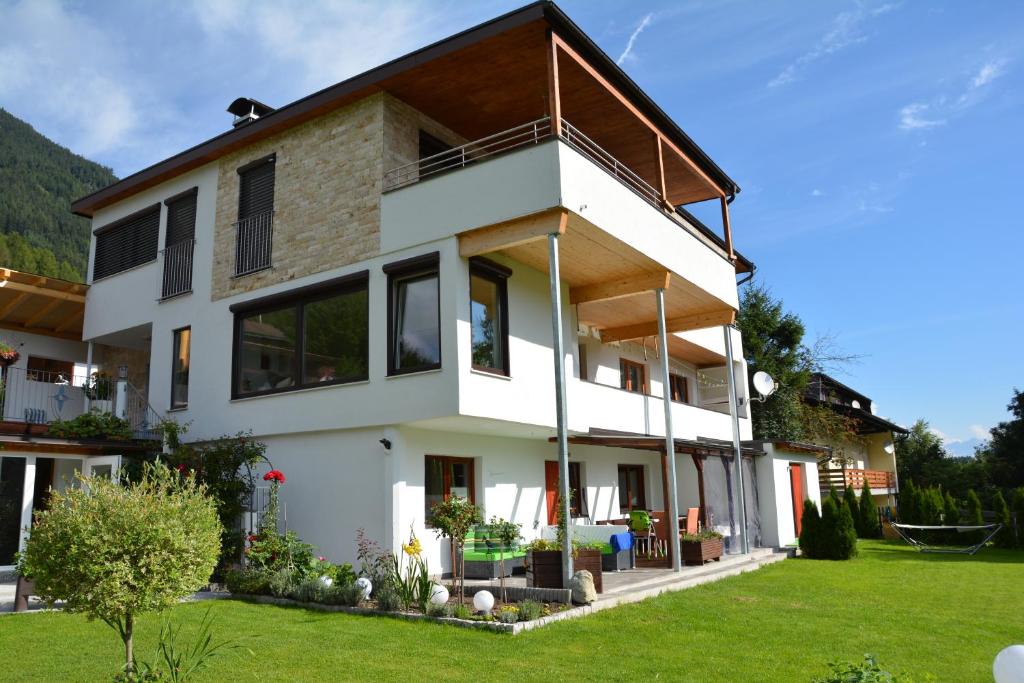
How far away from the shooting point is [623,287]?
15.7m

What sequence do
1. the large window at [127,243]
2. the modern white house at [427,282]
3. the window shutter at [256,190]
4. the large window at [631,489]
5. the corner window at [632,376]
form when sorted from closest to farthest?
the modern white house at [427,282] → the window shutter at [256,190] → the large window at [127,243] → the large window at [631,489] → the corner window at [632,376]

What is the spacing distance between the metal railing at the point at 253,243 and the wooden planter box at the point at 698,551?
1012 centimetres

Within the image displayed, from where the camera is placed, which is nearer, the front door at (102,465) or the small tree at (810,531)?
the front door at (102,465)

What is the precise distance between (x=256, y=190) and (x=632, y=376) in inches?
425

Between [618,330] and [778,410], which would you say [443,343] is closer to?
[618,330]

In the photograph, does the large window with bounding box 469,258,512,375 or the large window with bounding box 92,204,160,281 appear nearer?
the large window with bounding box 469,258,512,375

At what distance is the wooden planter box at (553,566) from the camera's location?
433 inches

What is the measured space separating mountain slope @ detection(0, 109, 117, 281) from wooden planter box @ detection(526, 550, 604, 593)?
53.1m

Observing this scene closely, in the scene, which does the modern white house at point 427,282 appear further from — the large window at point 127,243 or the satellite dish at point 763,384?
the satellite dish at point 763,384

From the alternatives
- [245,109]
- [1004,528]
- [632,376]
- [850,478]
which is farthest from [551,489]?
[850,478]

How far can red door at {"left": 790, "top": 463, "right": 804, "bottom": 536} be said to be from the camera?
22531 mm

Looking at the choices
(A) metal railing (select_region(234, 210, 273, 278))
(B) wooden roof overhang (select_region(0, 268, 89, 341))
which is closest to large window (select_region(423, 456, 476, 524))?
(A) metal railing (select_region(234, 210, 273, 278))

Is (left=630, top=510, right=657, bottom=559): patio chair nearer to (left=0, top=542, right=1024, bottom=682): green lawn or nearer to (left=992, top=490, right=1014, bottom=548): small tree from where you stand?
(left=0, top=542, right=1024, bottom=682): green lawn

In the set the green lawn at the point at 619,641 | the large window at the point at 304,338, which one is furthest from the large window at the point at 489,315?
the green lawn at the point at 619,641
